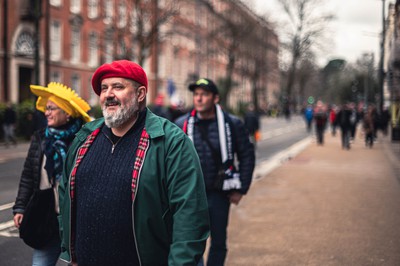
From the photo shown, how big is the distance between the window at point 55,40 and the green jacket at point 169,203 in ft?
97.7

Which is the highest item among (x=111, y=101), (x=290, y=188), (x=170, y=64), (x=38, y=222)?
(x=170, y=64)

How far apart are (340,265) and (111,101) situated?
3.41 m

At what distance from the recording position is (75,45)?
33281mm

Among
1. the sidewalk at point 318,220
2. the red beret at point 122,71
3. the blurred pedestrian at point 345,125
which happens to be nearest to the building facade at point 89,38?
the blurred pedestrian at point 345,125

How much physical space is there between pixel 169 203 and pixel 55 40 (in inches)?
1204

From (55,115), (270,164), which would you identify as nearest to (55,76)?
(270,164)

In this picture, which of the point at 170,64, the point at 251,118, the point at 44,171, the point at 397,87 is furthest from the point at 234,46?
the point at 44,171

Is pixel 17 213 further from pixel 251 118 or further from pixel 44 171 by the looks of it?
pixel 251 118

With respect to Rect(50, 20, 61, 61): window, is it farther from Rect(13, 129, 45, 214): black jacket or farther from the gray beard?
the gray beard

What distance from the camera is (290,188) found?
10016mm

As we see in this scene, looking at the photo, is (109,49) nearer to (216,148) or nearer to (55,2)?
(55,2)

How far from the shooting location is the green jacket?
2355 millimetres

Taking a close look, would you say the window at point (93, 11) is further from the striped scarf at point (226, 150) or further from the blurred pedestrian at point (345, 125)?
the striped scarf at point (226, 150)

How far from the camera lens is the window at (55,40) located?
101ft
